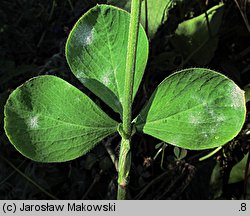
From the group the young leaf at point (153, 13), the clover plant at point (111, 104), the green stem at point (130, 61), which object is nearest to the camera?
the green stem at point (130, 61)

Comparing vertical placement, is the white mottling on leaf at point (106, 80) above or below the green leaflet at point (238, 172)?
above

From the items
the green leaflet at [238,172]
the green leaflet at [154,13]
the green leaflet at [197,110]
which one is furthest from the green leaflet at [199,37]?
the green leaflet at [197,110]

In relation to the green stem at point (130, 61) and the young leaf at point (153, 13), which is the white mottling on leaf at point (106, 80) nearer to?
the green stem at point (130, 61)

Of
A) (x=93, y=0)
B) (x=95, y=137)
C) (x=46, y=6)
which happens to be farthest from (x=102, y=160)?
(x=46, y=6)

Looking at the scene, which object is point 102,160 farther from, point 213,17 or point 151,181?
point 213,17

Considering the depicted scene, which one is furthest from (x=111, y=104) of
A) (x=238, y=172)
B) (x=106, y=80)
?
(x=238, y=172)
